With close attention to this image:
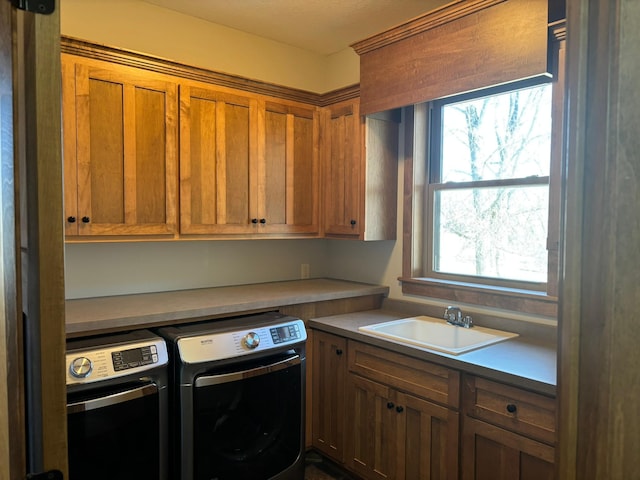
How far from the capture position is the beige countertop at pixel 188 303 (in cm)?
205

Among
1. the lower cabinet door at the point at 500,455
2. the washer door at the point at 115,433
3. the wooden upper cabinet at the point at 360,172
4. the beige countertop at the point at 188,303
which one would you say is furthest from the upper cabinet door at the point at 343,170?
the washer door at the point at 115,433

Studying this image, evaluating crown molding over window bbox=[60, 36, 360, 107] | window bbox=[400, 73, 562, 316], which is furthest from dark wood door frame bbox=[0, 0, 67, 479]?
window bbox=[400, 73, 562, 316]

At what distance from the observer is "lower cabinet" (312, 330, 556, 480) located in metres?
1.75

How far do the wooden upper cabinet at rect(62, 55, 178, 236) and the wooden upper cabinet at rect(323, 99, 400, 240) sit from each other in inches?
41.9

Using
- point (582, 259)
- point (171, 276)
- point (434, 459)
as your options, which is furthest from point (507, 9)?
point (171, 276)

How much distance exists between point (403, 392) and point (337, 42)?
7.79ft

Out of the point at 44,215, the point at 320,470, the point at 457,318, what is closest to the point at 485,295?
the point at 457,318

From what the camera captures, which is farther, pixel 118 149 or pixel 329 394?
pixel 329 394

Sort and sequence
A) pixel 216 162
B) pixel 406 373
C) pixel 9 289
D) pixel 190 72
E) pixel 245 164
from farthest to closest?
pixel 245 164 < pixel 216 162 < pixel 190 72 < pixel 406 373 < pixel 9 289

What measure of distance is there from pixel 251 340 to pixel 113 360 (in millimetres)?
624

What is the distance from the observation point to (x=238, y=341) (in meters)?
2.18

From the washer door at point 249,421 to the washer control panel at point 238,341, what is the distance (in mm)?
87

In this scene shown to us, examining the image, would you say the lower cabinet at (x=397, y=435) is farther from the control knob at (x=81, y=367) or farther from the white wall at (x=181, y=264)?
the control knob at (x=81, y=367)

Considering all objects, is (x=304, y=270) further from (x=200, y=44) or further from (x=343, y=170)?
(x=200, y=44)
